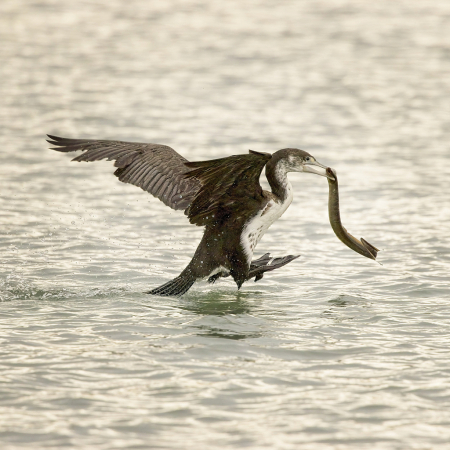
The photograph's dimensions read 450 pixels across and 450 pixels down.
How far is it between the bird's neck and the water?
3.14ft

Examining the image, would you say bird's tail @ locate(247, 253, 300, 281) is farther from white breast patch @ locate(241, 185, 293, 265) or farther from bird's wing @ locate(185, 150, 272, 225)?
bird's wing @ locate(185, 150, 272, 225)

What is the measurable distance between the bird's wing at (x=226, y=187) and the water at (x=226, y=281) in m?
0.80

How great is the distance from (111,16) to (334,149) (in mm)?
14059

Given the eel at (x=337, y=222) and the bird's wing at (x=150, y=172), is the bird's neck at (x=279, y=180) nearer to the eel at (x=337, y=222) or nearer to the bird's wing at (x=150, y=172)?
the eel at (x=337, y=222)

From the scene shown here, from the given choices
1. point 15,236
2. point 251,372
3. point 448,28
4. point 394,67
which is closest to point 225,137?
point 15,236

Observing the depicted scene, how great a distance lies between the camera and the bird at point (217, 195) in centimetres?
750

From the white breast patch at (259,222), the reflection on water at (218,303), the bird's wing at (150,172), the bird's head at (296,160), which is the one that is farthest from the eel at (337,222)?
the bird's wing at (150,172)

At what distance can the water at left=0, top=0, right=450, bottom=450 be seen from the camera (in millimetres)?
5676

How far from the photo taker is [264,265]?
8461mm

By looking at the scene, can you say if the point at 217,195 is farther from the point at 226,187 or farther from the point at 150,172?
the point at 150,172

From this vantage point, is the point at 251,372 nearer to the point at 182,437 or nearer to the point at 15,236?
the point at 182,437

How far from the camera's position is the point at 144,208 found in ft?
38.2

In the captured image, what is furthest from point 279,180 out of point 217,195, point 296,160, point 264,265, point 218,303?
point 218,303

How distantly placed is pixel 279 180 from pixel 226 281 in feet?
5.14
